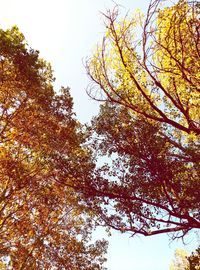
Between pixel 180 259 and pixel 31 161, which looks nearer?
pixel 31 161

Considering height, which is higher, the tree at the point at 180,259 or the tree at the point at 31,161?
the tree at the point at 180,259

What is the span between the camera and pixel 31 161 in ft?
38.4

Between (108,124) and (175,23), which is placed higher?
(175,23)

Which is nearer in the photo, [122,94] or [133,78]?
[133,78]

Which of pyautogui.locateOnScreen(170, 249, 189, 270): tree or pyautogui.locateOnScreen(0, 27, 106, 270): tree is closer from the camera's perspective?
pyautogui.locateOnScreen(0, 27, 106, 270): tree

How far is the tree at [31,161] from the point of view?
1102 centimetres

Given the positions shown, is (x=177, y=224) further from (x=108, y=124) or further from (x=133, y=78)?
(x=133, y=78)

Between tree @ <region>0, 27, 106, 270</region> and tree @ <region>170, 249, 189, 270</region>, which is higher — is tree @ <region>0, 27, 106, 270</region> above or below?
below

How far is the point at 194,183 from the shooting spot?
9.16 metres

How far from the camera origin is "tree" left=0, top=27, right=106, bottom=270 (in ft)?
36.1

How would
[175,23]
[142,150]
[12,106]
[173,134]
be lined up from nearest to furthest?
[175,23]
[142,150]
[12,106]
[173,134]

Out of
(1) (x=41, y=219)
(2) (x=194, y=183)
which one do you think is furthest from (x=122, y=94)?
(1) (x=41, y=219)

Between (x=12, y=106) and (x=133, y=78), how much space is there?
432cm

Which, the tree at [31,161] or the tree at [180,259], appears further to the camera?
the tree at [180,259]
